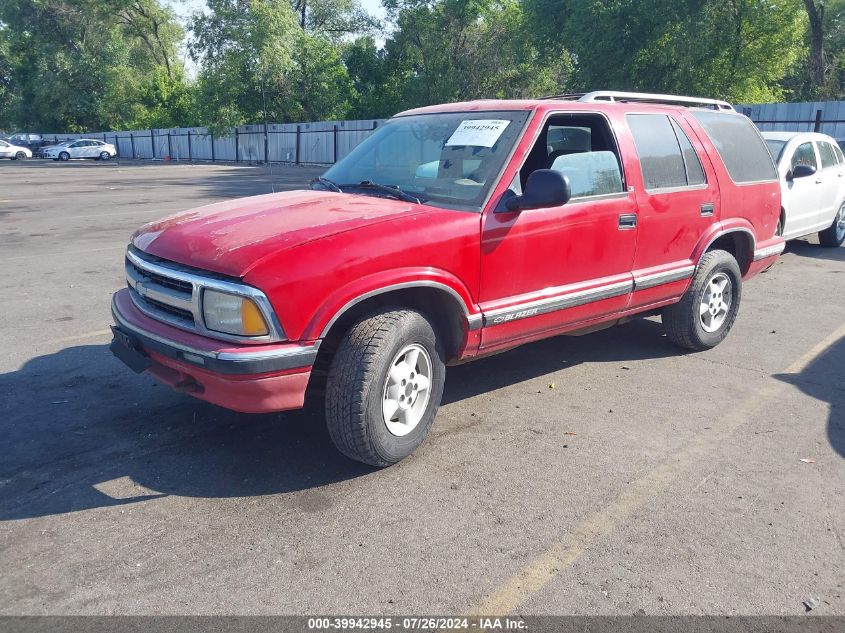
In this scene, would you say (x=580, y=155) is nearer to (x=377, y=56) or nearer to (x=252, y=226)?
(x=252, y=226)

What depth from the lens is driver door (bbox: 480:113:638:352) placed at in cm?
429

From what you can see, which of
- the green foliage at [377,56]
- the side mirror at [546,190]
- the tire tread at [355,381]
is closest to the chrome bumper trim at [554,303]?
the side mirror at [546,190]

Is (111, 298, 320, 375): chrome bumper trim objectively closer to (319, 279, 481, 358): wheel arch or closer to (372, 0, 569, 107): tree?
(319, 279, 481, 358): wheel arch

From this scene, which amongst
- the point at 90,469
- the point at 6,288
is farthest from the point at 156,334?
the point at 6,288

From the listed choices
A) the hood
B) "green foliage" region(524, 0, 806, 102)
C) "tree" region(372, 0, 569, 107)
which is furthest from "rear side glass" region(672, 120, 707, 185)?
"tree" region(372, 0, 569, 107)

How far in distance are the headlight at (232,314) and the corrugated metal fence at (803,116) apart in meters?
21.2

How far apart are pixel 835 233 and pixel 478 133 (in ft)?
29.4

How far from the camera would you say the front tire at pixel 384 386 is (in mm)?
3652

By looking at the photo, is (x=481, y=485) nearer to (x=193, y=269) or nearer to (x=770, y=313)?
(x=193, y=269)

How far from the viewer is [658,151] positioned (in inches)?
210

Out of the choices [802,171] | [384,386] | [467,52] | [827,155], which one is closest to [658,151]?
[384,386]

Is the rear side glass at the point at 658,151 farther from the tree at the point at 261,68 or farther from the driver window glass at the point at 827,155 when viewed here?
the tree at the point at 261,68

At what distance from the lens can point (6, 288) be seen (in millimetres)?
7859

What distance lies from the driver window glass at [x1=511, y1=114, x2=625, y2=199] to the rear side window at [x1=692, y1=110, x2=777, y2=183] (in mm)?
1235
